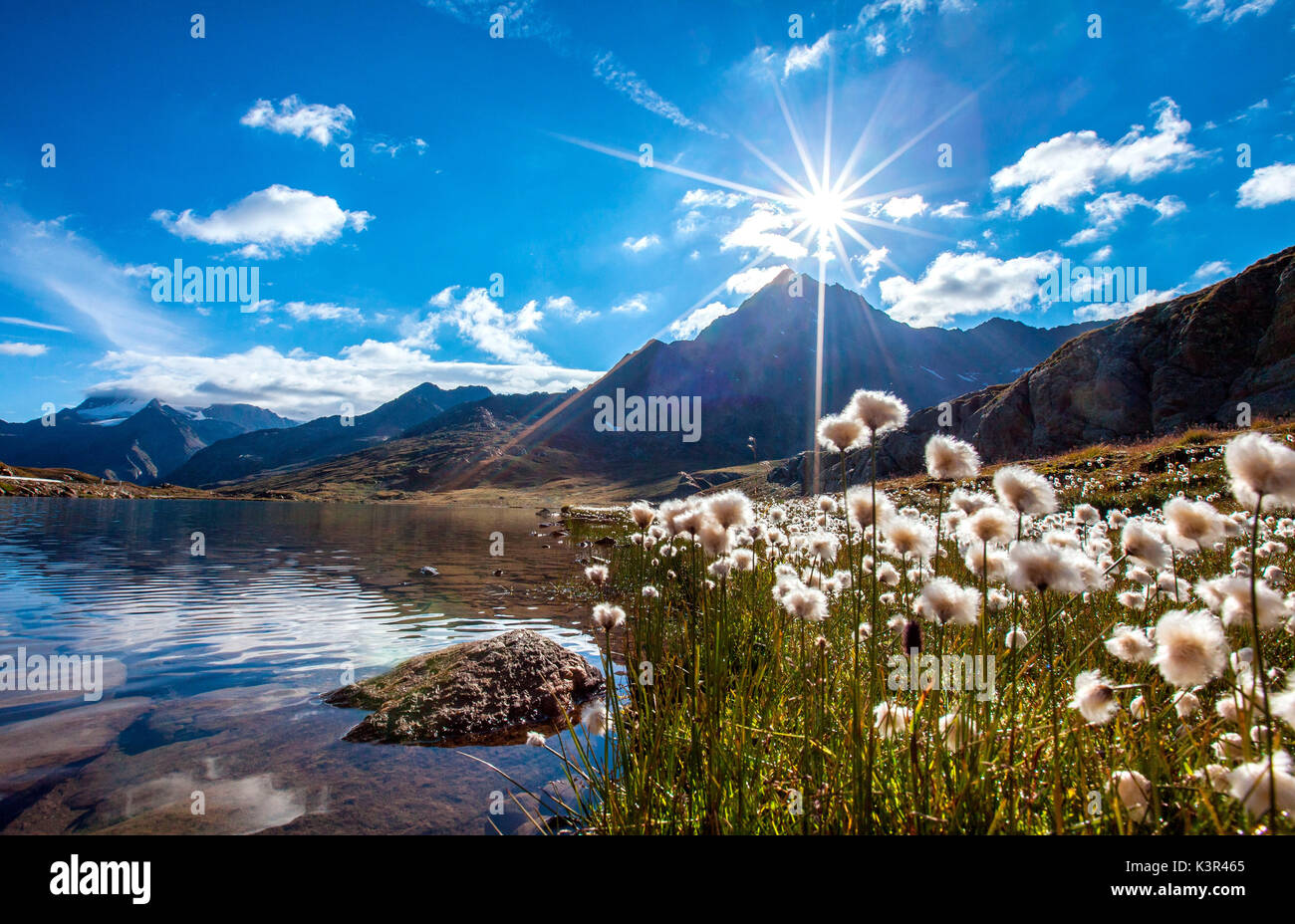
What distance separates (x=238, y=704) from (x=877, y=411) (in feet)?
32.2

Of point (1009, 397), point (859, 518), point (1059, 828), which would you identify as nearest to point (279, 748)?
point (859, 518)

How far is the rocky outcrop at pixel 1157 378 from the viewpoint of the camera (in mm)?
42812

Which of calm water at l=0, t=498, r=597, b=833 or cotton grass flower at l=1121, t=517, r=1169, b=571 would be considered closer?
cotton grass flower at l=1121, t=517, r=1169, b=571

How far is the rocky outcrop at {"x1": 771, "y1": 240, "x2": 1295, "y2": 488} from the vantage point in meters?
42.8

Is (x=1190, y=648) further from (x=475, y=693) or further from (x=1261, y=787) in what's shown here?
(x=475, y=693)

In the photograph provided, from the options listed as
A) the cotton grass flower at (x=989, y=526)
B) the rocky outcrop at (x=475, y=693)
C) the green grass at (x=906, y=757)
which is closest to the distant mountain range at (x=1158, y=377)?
the rocky outcrop at (x=475, y=693)

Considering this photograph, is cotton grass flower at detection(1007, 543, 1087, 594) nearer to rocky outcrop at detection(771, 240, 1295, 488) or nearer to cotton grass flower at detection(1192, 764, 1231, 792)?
cotton grass flower at detection(1192, 764, 1231, 792)

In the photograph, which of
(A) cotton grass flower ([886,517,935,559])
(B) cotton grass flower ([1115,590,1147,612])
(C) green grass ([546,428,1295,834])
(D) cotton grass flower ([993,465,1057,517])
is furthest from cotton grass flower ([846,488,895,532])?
(B) cotton grass flower ([1115,590,1147,612])

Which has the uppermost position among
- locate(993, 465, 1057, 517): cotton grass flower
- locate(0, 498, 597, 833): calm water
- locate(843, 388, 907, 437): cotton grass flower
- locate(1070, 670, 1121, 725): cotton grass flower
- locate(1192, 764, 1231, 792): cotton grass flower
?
locate(843, 388, 907, 437): cotton grass flower

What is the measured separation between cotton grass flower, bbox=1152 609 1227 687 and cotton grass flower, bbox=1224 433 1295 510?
1.69ft

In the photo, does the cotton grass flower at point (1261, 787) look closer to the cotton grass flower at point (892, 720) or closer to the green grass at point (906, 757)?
the green grass at point (906, 757)
